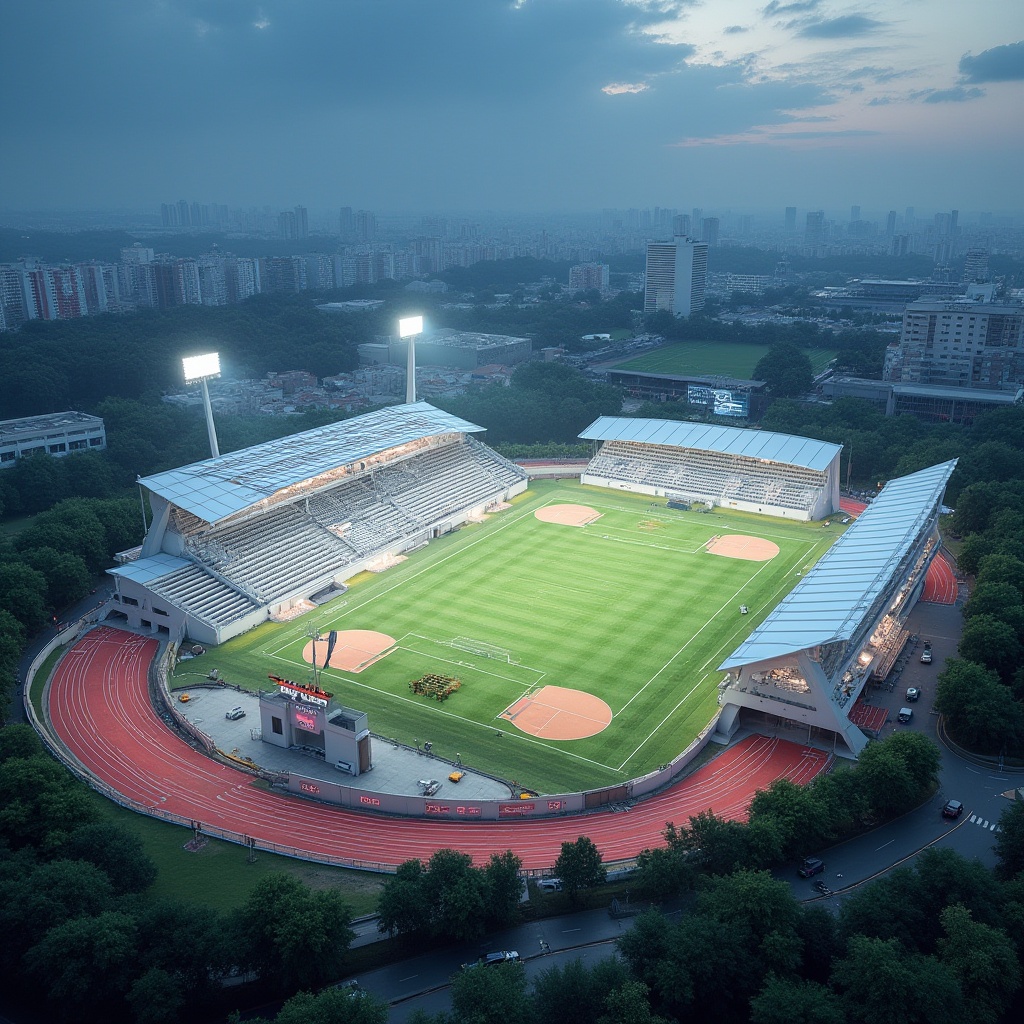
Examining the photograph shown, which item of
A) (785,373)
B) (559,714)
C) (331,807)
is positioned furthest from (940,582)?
(785,373)

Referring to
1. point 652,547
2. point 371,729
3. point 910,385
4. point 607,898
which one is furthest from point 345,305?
point 607,898

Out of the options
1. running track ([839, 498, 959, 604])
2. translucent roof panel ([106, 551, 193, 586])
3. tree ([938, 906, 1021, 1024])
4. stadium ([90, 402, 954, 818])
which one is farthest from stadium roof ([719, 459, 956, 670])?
translucent roof panel ([106, 551, 193, 586])

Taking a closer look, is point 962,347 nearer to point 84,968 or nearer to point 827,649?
point 827,649

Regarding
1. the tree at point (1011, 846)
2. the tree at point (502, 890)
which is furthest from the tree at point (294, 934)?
the tree at point (1011, 846)

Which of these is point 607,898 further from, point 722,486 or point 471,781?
point 722,486

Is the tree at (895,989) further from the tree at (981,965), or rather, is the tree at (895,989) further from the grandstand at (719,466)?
the grandstand at (719,466)

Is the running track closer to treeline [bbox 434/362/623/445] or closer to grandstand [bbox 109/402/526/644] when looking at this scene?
grandstand [bbox 109/402/526/644]
